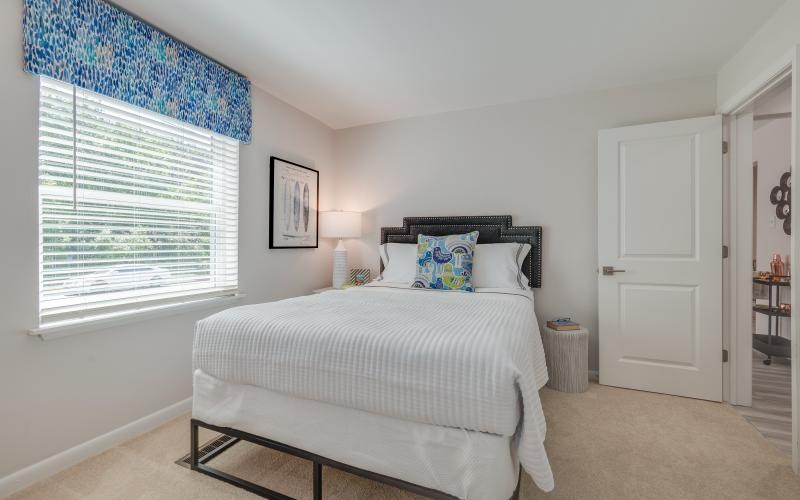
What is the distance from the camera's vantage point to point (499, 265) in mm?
2961

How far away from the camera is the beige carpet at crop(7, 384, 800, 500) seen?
5.13ft

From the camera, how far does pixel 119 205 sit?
203 centimetres

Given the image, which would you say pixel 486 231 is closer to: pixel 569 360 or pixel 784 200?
pixel 569 360

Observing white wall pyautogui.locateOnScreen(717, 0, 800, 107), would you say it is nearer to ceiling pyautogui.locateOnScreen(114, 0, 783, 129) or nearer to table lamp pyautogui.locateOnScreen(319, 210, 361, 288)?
ceiling pyautogui.locateOnScreen(114, 0, 783, 129)

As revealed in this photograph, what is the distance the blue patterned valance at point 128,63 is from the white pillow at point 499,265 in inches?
87.8

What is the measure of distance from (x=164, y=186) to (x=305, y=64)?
134 centimetres

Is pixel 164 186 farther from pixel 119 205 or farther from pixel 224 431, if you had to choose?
pixel 224 431

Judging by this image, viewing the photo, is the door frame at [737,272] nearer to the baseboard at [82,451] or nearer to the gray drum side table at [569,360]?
the gray drum side table at [569,360]

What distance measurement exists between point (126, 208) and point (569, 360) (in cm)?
321

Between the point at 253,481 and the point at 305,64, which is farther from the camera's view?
the point at 305,64

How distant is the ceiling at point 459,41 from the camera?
198 centimetres

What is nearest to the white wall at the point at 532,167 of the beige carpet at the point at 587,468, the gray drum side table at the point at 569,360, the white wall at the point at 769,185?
the gray drum side table at the point at 569,360

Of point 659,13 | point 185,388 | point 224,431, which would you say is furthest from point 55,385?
point 659,13

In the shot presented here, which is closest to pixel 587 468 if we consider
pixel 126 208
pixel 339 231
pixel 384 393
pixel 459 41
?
pixel 384 393
